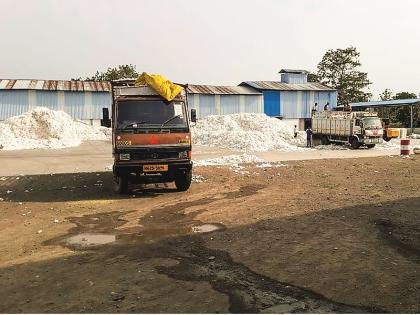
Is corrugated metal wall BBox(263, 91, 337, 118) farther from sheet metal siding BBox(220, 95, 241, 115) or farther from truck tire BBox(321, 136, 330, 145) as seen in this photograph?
truck tire BBox(321, 136, 330, 145)

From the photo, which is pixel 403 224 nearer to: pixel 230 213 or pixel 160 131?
pixel 230 213

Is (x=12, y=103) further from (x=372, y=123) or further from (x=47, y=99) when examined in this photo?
(x=372, y=123)

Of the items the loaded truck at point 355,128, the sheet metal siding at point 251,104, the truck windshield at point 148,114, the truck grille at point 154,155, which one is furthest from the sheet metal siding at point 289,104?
the truck grille at point 154,155

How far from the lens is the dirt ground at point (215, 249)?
4676mm

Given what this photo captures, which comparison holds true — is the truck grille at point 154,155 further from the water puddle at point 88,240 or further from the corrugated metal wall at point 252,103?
the corrugated metal wall at point 252,103

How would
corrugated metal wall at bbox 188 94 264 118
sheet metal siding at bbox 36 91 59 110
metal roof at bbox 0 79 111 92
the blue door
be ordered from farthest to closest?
the blue door, corrugated metal wall at bbox 188 94 264 118, sheet metal siding at bbox 36 91 59 110, metal roof at bbox 0 79 111 92

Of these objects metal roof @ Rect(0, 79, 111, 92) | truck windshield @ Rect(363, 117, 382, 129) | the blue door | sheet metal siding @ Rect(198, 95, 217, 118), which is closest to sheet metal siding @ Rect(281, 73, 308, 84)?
the blue door

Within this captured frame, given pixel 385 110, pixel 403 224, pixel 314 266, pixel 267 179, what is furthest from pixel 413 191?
pixel 385 110

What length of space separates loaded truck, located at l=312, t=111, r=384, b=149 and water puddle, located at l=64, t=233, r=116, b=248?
2489 cm

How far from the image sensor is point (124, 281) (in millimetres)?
5324

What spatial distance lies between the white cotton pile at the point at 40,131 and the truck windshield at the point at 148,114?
22884mm

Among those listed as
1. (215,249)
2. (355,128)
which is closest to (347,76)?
(355,128)

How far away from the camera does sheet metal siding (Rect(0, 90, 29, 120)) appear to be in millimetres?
40625

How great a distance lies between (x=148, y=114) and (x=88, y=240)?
4.85 metres
